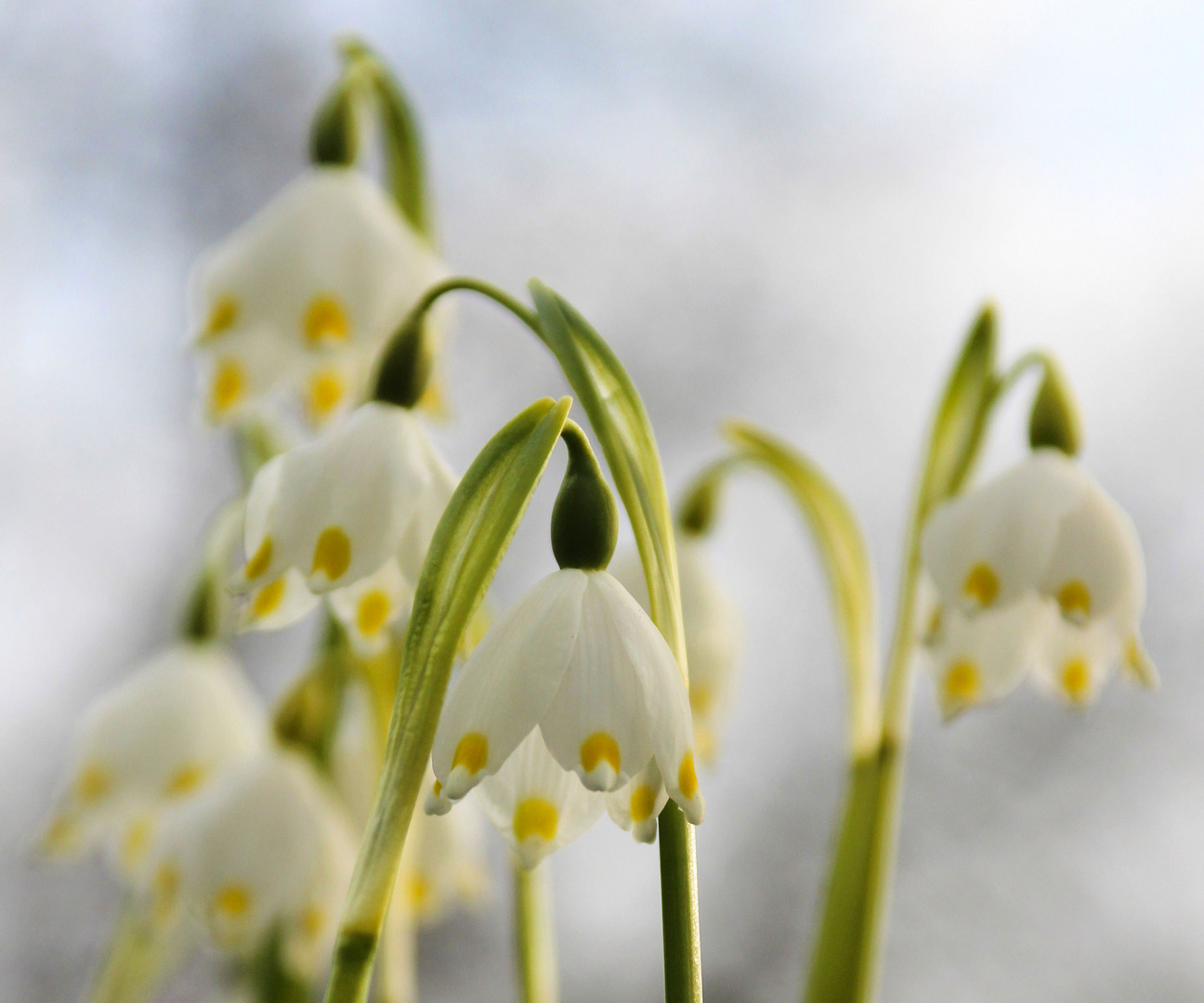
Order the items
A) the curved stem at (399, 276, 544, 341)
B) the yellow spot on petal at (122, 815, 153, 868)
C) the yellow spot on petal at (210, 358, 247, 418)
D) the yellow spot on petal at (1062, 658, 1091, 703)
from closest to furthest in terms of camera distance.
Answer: the curved stem at (399, 276, 544, 341) < the yellow spot on petal at (1062, 658, 1091, 703) < the yellow spot on petal at (210, 358, 247, 418) < the yellow spot on petal at (122, 815, 153, 868)

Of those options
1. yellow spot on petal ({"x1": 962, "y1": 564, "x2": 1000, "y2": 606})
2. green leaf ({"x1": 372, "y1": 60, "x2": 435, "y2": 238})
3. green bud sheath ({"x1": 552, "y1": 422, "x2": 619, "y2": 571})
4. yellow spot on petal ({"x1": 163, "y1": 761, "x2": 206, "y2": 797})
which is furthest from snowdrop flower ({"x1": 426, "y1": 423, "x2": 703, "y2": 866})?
yellow spot on petal ({"x1": 163, "y1": 761, "x2": 206, "y2": 797})

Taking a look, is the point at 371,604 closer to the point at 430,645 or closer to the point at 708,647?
the point at 430,645

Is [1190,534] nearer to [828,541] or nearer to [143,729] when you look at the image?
[828,541]

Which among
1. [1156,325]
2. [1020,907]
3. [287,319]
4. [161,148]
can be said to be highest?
[161,148]

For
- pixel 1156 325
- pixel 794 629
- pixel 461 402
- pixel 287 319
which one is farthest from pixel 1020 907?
pixel 287 319

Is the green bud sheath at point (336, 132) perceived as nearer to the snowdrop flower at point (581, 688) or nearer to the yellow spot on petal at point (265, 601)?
the yellow spot on petal at point (265, 601)

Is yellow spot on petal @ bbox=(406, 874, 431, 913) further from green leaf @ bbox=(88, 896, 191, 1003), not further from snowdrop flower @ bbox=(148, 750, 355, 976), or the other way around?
green leaf @ bbox=(88, 896, 191, 1003)

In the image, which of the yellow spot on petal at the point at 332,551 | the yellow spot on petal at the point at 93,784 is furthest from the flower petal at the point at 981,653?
the yellow spot on petal at the point at 93,784

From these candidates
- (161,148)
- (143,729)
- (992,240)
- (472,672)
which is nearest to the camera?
(472,672)
